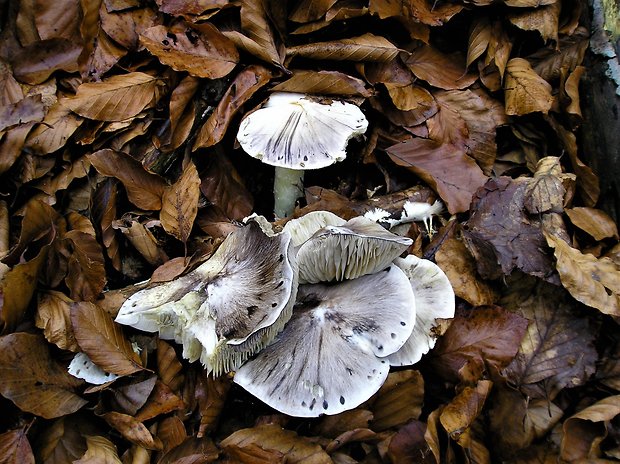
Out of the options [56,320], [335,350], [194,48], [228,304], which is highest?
[194,48]

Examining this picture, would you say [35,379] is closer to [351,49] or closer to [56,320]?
[56,320]

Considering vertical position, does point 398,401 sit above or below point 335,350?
below

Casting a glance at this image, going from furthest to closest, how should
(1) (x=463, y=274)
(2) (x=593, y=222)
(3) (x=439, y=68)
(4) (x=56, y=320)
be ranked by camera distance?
(3) (x=439, y=68) → (2) (x=593, y=222) → (1) (x=463, y=274) → (4) (x=56, y=320)

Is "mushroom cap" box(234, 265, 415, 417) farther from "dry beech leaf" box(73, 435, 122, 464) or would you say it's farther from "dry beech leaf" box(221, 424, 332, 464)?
"dry beech leaf" box(73, 435, 122, 464)

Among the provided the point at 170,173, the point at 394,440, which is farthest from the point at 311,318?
the point at 170,173

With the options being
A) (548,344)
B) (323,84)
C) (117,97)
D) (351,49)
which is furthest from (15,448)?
(351,49)

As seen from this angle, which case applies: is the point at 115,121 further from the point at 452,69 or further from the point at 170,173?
the point at 452,69

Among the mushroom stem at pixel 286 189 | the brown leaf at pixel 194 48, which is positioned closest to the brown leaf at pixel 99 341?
the mushroom stem at pixel 286 189

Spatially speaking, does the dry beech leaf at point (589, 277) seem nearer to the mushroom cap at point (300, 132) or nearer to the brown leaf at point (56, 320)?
the mushroom cap at point (300, 132)
